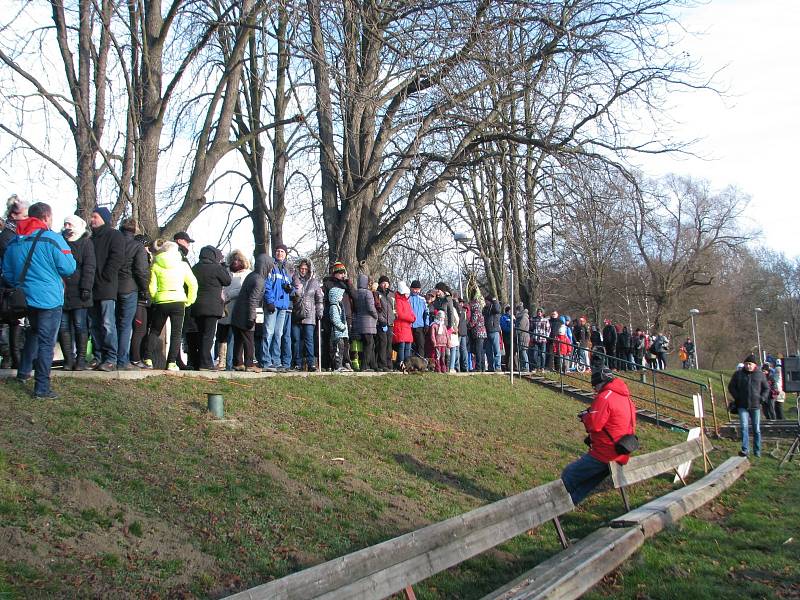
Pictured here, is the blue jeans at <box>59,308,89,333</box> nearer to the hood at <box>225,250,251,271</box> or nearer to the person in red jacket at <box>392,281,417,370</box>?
the hood at <box>225,250,251,271</box>

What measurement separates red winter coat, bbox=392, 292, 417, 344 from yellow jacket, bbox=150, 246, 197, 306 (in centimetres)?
609

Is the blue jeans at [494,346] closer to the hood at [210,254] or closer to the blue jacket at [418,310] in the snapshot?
the blue jacket at [418,310]

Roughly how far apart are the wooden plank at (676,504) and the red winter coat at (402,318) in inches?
260

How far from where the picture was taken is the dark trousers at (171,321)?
11.4 metres

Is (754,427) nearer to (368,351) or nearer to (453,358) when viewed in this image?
(453,358)

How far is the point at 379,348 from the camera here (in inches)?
650

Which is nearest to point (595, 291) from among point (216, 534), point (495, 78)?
point (495, 78)

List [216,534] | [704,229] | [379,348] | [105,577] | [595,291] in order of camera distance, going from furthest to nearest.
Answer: [704,229] < [595,291] < [379,348] < [216,534] < [105,577]

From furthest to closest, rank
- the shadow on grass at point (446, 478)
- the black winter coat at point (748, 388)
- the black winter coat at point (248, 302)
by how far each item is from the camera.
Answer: the black winter coat at point (748, 388)
the black winter coat at point (248, 302)
the shadow on grass at point (446, 478)

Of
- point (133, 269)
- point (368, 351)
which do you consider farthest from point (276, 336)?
point (133, 269)

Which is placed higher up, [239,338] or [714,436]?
[239,338]

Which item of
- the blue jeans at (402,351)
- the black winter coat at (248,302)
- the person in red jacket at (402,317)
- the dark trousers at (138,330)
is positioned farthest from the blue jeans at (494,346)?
the dark trousers at (138,330)

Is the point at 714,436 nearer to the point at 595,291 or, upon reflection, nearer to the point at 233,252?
the point at 233,252

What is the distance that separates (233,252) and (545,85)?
739cm
